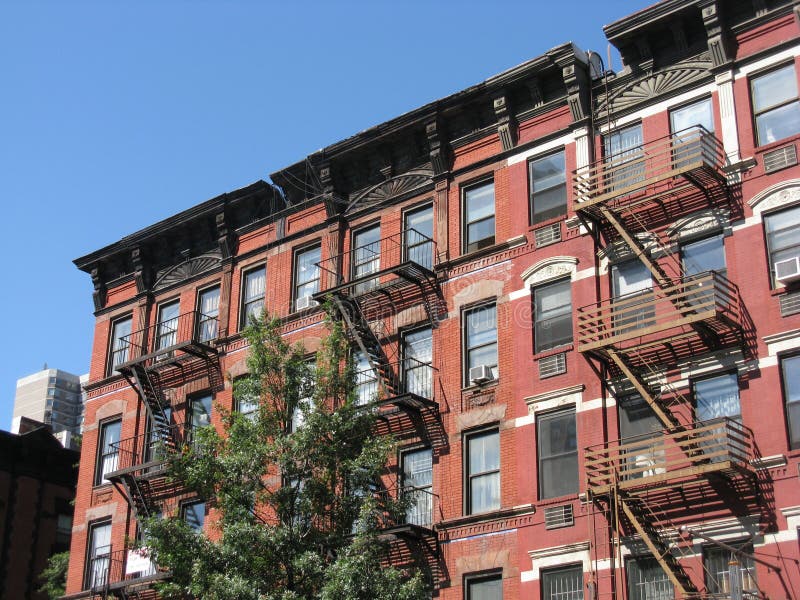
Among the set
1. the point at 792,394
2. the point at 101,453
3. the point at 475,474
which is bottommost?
the point at 475,474

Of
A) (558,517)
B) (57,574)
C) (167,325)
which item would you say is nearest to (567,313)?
(558,517)

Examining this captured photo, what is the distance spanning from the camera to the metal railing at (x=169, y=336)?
124ft

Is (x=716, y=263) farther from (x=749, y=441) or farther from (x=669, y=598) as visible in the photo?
(x=669, y=598)

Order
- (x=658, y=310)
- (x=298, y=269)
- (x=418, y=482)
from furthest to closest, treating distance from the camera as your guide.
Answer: (x=298, y=269) → (x=418, y=482) → (x=658, y=310)

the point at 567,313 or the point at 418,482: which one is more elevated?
the point at 567,313

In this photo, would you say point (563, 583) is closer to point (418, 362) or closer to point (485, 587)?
point (485, 587)

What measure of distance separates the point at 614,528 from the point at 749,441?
3.59m

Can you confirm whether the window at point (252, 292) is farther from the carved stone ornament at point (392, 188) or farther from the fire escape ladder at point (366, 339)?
the fire escape ladder at point (366, 339)

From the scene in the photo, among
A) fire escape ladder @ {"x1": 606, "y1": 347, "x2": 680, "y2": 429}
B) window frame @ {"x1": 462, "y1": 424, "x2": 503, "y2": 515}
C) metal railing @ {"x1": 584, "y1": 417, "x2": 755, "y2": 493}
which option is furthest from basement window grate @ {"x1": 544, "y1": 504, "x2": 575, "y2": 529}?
fire escape ladder @ {"x1": 606, "y1": 347, "x2": 680, "y2": 429}

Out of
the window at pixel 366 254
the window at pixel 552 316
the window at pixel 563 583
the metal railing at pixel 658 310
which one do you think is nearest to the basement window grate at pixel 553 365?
the window at pixel 552 316

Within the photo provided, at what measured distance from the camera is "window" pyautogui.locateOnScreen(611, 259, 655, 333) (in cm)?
2742

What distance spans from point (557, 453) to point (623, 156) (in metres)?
7.81

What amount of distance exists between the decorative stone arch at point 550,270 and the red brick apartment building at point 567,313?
7 cm

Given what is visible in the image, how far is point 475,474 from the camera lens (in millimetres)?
29672
